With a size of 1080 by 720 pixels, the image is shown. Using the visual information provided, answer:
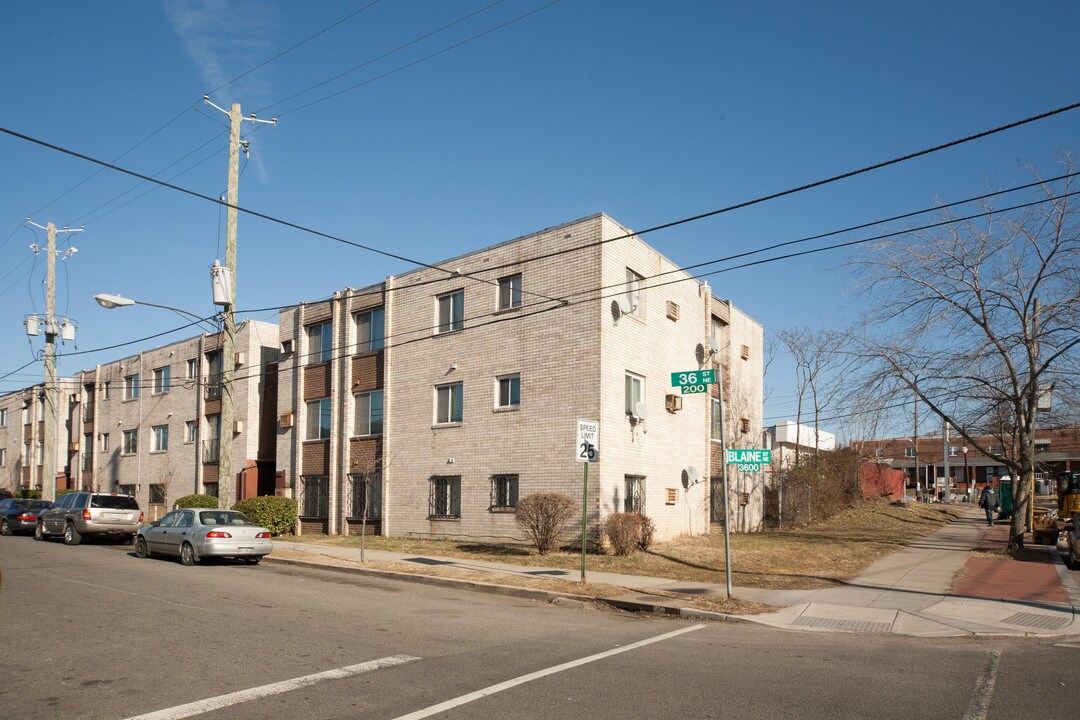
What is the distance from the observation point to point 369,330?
28.3m

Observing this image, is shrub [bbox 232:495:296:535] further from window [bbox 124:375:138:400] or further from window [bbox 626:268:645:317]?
window [bbox 124:375:138:400]

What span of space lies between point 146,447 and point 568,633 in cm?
3491

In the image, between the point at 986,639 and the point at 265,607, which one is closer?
the point at 986,639

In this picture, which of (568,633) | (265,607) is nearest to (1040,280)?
(568,633)

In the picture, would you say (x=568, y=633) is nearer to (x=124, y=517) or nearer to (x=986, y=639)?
(x=986, y=639)

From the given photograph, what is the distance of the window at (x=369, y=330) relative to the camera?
2772 cm

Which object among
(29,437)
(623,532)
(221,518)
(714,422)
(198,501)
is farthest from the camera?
(29,437)

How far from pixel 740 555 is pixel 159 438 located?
29914 millimetres

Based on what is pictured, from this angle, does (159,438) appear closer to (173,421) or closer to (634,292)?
(173,421)

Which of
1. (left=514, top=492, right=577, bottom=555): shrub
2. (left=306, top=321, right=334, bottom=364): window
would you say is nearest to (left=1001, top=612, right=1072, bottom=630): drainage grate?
(left=514, top=492, right=577, bottom=555): shrub

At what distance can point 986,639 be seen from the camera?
419 inches

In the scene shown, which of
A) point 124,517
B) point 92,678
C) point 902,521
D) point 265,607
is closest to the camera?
point 92,678

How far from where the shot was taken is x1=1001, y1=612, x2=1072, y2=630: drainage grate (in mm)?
11406

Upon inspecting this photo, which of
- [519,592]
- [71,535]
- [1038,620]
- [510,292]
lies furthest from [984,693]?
[71,535]
